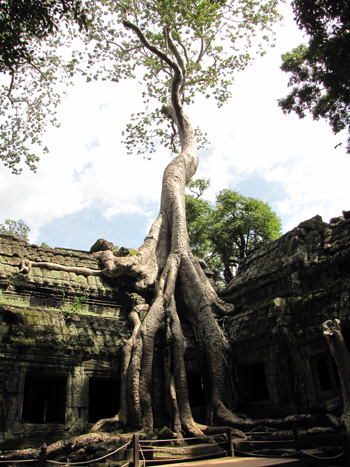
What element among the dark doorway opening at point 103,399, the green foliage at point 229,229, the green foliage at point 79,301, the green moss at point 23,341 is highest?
the green foliage at point 229,229

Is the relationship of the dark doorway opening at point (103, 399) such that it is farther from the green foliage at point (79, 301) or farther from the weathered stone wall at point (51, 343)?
the green foliage at point (79, 301)

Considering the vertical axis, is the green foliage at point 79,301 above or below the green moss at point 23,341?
above

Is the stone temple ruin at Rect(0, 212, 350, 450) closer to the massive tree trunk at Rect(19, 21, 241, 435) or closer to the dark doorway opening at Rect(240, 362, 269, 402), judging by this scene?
the dark doorway opening at Rect(240, 362, 269, 402)

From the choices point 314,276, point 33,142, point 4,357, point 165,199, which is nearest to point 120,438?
point 4,357

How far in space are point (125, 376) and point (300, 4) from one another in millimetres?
6571

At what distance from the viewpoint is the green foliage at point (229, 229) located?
61.4 feet

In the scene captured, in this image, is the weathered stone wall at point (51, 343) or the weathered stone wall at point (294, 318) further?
the weathered stone wall at point (294, 318)

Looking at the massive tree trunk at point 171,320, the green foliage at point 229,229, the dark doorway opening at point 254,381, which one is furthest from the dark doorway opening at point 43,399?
the green foliage at point 229,229

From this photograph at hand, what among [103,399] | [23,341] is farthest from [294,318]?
[23,341]

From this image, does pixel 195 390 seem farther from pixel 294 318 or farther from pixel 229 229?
pixel 229 229

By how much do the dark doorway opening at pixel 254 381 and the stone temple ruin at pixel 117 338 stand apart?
2cm

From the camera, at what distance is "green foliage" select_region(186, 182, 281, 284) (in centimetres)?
1872

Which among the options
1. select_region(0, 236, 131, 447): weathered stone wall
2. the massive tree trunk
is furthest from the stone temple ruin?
the massive tree trunk

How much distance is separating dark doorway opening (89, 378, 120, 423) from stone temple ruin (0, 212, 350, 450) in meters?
0.02
